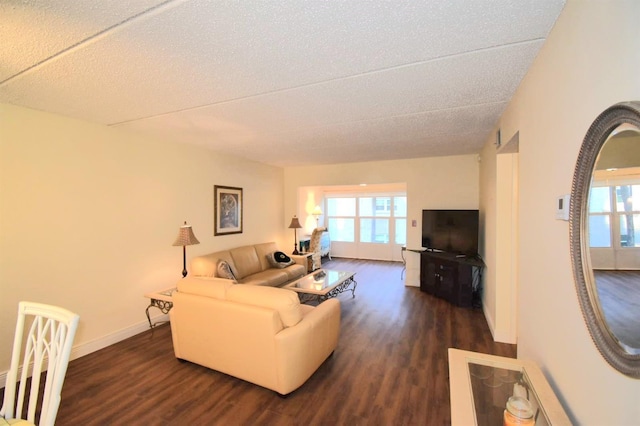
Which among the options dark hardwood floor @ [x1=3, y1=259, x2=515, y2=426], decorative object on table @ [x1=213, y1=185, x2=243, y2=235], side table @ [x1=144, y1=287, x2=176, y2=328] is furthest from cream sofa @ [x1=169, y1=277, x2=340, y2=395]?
decorative object on table @ [x1=213, y1=185, x2=243, y2=235]

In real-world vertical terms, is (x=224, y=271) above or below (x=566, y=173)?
below

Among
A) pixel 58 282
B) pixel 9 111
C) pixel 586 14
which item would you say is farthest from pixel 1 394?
pixel 586 14

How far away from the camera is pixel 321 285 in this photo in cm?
397

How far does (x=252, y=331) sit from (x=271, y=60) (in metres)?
1.96

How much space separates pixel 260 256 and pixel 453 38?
169 inches

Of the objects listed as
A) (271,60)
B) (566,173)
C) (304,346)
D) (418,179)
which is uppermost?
(271,60)

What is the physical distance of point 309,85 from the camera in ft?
6.89

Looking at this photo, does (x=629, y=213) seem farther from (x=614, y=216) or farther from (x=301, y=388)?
(x=301, y=388)

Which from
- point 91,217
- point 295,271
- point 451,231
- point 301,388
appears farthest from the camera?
point 295,271

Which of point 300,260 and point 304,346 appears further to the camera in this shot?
point 300,260

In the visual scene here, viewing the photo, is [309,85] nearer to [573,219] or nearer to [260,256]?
[573,219]

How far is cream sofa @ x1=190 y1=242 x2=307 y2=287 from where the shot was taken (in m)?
3.88

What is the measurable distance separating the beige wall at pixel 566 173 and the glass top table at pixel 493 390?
9cm

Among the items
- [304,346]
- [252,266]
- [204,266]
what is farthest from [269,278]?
[304,346]
